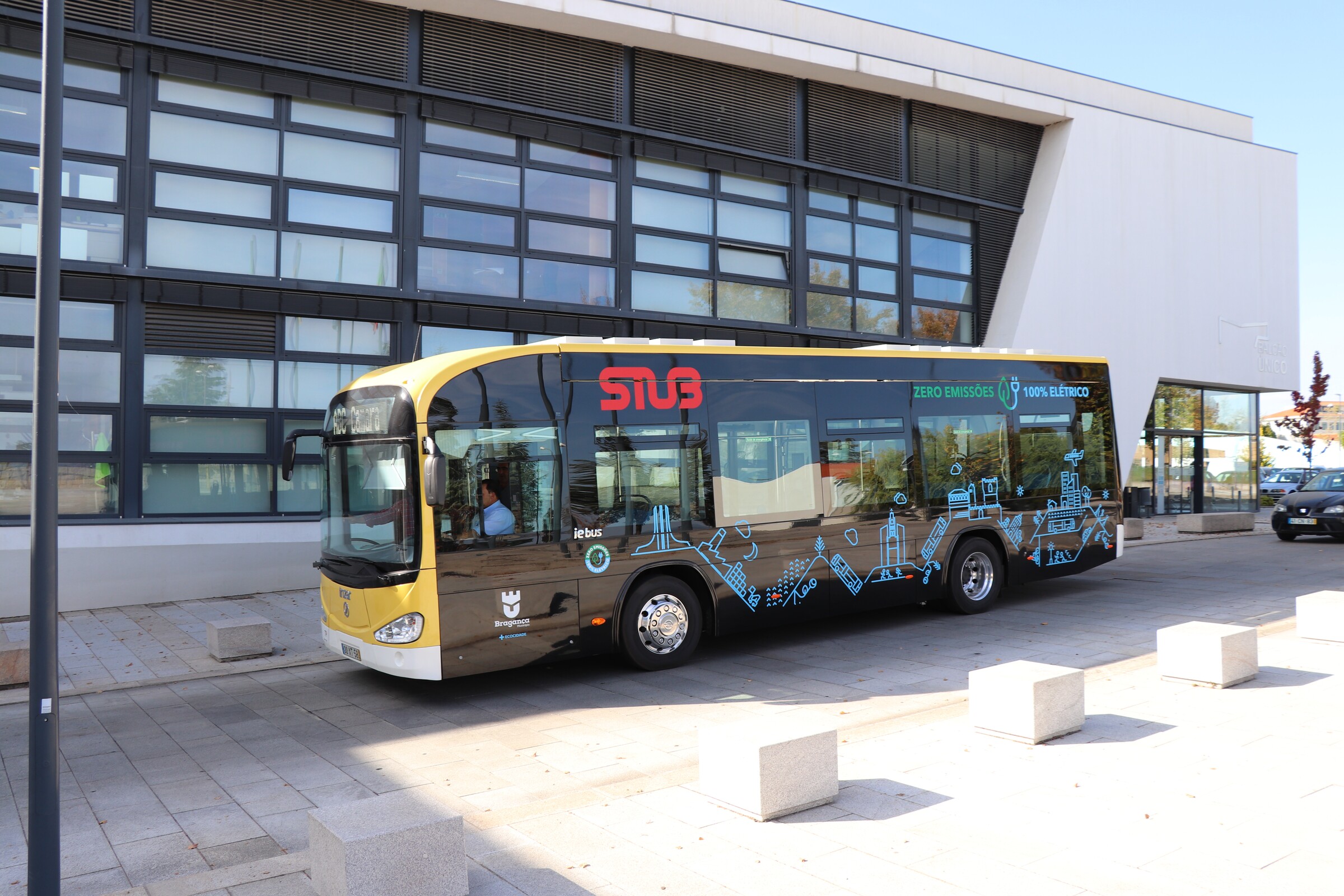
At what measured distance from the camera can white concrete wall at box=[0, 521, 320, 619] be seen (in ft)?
42.3

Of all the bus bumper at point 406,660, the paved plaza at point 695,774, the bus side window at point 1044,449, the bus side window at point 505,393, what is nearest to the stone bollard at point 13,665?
the paved plaza at point 695,774

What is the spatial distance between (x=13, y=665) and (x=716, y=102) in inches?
589

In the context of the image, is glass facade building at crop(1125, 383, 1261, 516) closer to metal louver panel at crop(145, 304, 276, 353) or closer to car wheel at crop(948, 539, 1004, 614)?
car wheel at crop(948, 539, 1004, 614)

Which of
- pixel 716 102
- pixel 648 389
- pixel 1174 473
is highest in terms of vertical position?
pixel 716 102

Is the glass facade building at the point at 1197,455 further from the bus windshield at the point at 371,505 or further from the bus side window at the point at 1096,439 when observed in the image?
the bus windshield at the point at 371,505

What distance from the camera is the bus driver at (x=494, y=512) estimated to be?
8.25 m

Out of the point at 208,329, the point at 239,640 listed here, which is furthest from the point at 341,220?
the point at 239,640

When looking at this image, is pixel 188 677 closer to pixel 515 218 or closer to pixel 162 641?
pixel 162 641

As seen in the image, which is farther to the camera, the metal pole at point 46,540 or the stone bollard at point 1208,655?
the stone bollard at point 1208,655

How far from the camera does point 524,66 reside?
55.1 feet

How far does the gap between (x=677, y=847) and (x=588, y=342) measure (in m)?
5.29

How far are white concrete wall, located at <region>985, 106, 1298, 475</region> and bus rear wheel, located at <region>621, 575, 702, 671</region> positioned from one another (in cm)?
1580

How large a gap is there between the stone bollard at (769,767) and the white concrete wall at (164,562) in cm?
940

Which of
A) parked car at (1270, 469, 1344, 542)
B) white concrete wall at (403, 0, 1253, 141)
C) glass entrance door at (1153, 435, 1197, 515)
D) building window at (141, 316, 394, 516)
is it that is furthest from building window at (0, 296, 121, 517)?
glass entrance door at (1153, 435, 1197, 515)
